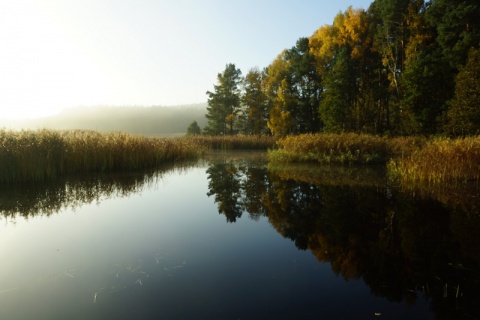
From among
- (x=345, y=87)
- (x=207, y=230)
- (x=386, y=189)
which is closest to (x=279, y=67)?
(x=345, y=87)

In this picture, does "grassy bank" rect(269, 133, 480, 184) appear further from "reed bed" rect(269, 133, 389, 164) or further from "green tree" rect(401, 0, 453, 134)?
"green tree" rect(401, 0, 453, 134)

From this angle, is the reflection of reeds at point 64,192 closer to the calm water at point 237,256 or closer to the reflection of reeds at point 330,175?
the calm water at point 237,256

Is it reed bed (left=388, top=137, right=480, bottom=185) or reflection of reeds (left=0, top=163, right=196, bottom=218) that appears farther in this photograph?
reed bed (left=388, top=137, right=480, bottom=185)

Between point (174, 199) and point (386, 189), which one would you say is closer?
point (174, 199)

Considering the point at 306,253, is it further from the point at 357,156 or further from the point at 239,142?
the point at 239,142

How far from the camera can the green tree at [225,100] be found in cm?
4731

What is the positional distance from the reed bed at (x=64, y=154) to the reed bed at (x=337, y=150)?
8.40 meters

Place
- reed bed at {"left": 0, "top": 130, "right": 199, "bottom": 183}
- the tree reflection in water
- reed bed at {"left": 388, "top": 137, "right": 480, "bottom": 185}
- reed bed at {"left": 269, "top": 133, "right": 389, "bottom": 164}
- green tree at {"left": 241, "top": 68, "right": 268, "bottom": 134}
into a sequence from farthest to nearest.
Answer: green tree at {"left": 241, "top": 68, "right": 268, "bottom": 134}, reed bed at {"left": 269, "top": 133, "right": 389, "bottom": 164}, reed bed at {"left": 0, "top": 130, "right": 199, "bottom": 183}, reed bed at {"left": 388, "top": 137, "right": 480, "bottom": 185}, the tree reflection in water

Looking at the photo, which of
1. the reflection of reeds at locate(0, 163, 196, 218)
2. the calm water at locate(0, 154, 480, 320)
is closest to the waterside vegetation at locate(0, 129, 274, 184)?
the reflection of reeds at locate(0, 163, 196, 218)

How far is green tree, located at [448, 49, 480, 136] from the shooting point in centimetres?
2012

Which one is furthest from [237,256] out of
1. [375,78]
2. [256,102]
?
[256,102]

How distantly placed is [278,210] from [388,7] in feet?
97.9

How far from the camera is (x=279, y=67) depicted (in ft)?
136

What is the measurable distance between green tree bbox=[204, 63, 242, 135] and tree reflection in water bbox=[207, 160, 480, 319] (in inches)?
1430
